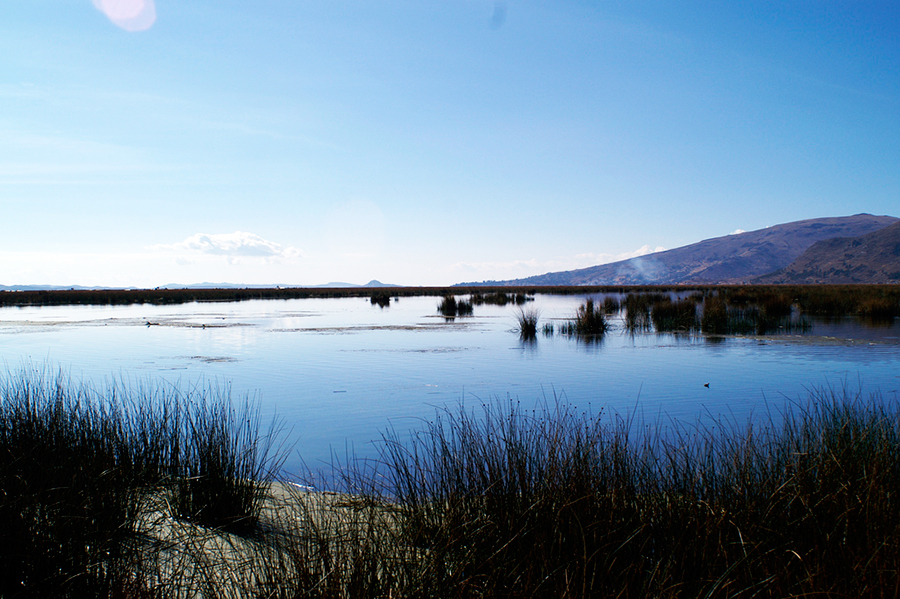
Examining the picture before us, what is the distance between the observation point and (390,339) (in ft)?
56.9

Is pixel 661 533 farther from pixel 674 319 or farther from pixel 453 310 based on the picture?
pixel 453 310

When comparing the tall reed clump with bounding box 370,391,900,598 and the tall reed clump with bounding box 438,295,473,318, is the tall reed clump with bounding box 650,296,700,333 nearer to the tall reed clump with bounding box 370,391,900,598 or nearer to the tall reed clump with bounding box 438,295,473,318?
the tall reed clump with bounding box 438,295,473,318

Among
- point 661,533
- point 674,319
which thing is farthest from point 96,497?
point 674,319

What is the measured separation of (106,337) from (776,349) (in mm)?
19542

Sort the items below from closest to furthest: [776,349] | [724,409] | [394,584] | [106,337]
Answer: [394,584]
[724,409]
[776,349]
[106,337]

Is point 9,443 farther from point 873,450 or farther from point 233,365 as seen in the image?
point 233,365

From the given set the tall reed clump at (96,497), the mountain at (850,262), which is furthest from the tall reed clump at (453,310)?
the mountain at (850,262)

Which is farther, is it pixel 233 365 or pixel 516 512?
pixel 233 365

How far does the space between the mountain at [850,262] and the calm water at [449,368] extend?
113 meters

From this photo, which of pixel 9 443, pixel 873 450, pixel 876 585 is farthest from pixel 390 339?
pixel 876 585

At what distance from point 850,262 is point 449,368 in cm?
13968

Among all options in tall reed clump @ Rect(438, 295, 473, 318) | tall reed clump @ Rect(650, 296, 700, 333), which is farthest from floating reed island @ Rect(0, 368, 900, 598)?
tall reed clump @ Rect(438, 295, 473, 318)

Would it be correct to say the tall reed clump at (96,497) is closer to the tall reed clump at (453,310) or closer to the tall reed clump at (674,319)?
the tall reed clump at (674,319)

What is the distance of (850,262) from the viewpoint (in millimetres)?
121562
